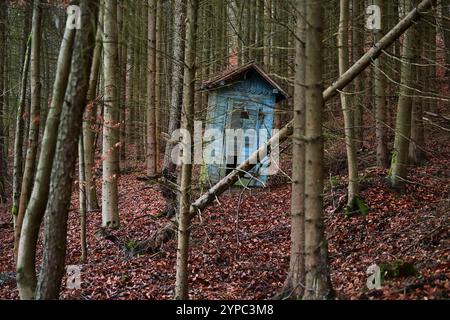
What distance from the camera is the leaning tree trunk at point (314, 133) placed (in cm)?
455

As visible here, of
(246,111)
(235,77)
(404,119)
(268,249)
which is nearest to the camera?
(268,249)

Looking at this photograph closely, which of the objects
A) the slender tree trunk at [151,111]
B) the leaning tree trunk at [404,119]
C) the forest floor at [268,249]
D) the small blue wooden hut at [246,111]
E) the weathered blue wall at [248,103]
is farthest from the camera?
the weathered blue wall at [248,103]

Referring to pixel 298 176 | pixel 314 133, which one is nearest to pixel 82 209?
pixel 298 176

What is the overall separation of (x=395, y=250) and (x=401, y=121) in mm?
3596

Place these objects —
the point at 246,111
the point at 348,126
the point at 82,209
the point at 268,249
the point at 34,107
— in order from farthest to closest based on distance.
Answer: the point at 246,111 < the point at 348,126 < the point at 268,249 < the point at 82,209 < the point at 34,107

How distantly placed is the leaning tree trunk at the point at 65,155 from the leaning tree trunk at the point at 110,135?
13.7 ft

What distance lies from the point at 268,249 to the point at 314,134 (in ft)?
16.6

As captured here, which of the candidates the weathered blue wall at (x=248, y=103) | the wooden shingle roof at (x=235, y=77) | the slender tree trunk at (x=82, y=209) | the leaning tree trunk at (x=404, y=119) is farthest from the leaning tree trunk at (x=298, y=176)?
the weathered blue wall at (x=248, y=103)

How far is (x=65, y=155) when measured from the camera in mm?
5215

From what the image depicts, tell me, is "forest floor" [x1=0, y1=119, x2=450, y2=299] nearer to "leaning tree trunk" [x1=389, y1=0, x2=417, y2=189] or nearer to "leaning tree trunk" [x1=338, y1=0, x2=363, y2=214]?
"leaning tree trunk" [x1=338, y1=0, x2=363, y2=214]

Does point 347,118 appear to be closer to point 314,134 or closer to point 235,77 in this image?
point 314,134

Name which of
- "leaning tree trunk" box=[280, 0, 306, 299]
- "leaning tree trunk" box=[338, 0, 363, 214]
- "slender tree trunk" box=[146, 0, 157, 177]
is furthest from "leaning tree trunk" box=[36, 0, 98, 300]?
"slender tree trunk" box=[146, 0, 157, 177]

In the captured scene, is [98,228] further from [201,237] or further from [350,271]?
[350,271]

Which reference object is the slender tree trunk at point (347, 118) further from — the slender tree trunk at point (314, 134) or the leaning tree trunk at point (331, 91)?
the slender tree trunk at point (314, 134)
